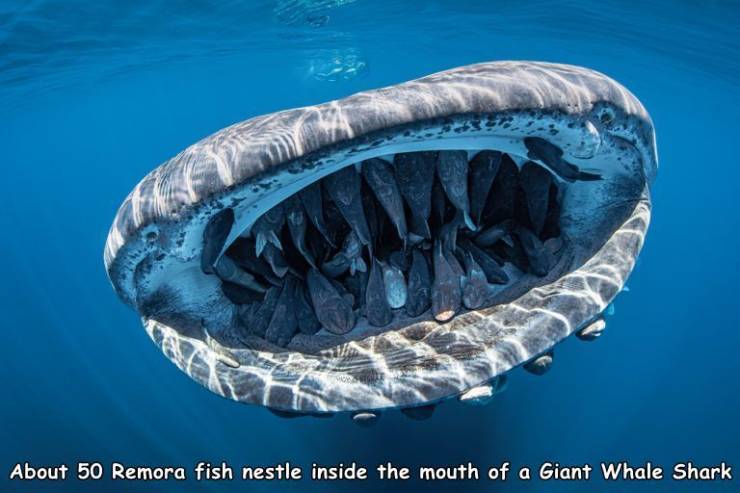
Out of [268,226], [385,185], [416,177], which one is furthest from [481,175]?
[268,226]

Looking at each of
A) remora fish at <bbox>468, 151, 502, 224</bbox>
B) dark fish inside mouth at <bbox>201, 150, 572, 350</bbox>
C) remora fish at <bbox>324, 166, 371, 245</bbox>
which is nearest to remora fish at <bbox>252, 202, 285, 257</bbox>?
dark fish inside mouth at <bbox>201, 150, 572, 350</bbox>

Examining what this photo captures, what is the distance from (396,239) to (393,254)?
0.14 m

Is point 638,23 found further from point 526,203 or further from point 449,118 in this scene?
point 449,118

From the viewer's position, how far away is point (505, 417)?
694 cm

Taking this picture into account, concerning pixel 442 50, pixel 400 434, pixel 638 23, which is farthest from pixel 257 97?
pixel 400 434

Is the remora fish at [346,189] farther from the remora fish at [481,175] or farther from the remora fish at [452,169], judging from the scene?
the remora fish at [481,175]

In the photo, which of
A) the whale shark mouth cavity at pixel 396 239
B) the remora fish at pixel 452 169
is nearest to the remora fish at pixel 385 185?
the whale shark mouth cavity at pixel 396 239

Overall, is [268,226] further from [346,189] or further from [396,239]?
[396,239]

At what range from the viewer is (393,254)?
8.91 ft

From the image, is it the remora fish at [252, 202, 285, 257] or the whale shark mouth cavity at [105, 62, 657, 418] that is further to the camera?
the remora fish at [252, 202, 285, 257]

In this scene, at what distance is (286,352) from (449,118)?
1.47 metres

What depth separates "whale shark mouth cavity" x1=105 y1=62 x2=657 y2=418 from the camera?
5.55 feet

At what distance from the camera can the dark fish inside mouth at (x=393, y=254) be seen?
2.26 meters

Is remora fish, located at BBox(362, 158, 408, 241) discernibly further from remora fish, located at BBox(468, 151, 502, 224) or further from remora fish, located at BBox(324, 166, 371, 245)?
remora fish, located at BBox(468, 151, 502, 224)
